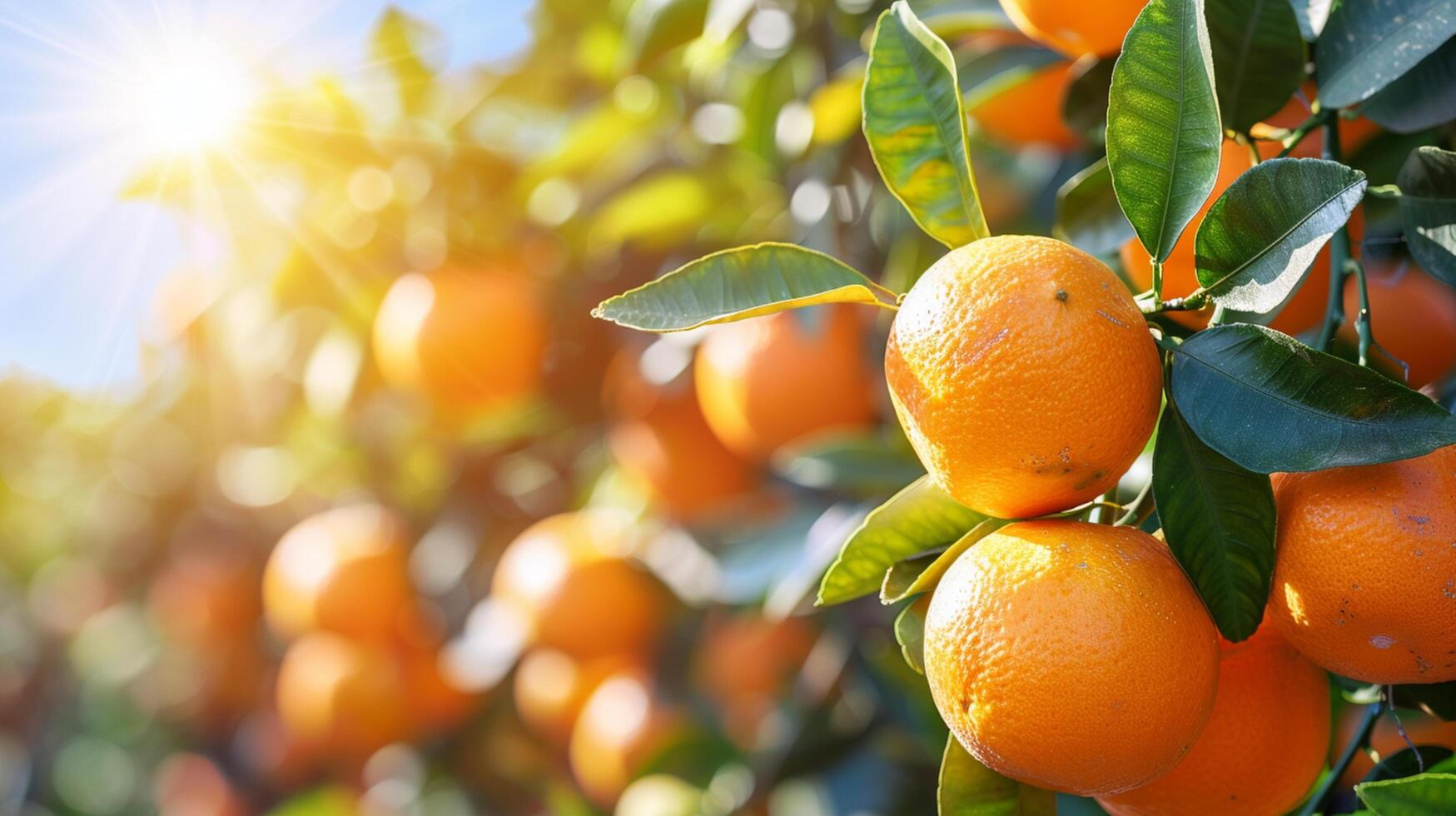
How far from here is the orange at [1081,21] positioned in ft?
2.11

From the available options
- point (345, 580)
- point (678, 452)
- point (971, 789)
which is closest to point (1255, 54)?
point (971, 789)

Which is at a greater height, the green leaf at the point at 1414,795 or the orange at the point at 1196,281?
the orange at the point at 1196,281

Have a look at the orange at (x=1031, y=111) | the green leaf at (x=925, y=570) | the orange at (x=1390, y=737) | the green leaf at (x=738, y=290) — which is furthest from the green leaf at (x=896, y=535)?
the orange at (x=1031, y=111)

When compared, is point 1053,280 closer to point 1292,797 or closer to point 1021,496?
point 1021,496

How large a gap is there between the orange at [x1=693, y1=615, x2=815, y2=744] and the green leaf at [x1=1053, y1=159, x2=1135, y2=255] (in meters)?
0.60

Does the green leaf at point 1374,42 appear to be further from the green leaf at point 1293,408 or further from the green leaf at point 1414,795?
the green leaf at point 1414,795

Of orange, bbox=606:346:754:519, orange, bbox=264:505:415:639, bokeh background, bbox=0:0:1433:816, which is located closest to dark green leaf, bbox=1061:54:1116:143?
bokeh background, bbox=0:0:1433:816

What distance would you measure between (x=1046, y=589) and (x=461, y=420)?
0.98 meters

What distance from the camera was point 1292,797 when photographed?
0.56 meters

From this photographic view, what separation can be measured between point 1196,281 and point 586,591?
81 cm

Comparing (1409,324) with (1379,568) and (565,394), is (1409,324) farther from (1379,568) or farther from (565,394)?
(565,394)

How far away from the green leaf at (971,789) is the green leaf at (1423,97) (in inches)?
15.6

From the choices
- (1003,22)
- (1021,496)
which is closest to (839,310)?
(1003,22)

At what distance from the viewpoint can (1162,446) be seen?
1.64 ft
